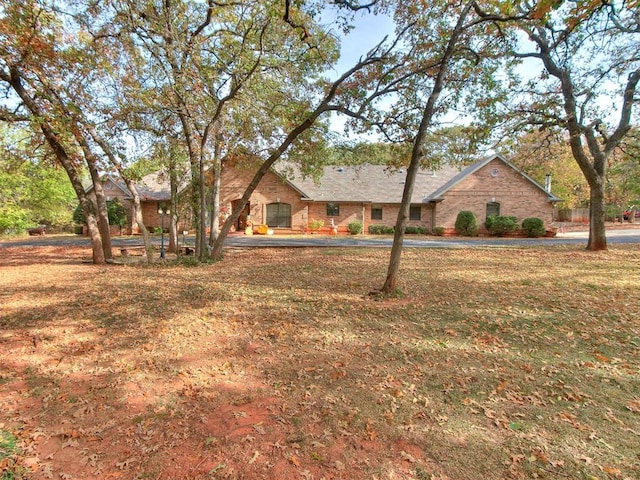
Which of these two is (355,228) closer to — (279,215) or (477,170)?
(279,215)

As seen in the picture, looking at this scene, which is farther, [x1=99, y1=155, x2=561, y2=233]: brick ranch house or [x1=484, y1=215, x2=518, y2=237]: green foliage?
[x1=99, y1=155, x2=561, y2=233]: brick ranch house

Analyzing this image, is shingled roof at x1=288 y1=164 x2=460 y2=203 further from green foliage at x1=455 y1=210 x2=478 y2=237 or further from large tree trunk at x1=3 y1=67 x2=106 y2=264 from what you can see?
large tree trunk at x1=3 y1=67 x2=106 y2=264

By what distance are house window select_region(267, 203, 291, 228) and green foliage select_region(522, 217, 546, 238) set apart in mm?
16768

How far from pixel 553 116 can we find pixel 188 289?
14724 millimetres

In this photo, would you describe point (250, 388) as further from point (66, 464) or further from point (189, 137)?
point (189, 137)

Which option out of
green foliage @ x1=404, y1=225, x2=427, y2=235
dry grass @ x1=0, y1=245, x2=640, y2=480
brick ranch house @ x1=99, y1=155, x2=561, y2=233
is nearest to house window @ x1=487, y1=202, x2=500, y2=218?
brick ranch house @ x1=99, y1=155, x2=561, y2=233

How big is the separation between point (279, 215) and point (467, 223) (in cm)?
1366

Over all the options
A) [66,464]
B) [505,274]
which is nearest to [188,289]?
[66,464]

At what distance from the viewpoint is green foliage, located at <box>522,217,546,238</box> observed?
2302 cm

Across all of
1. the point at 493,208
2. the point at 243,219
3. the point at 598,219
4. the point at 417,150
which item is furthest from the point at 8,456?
the point at 493,208

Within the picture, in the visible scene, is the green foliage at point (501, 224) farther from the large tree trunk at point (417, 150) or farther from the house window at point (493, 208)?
the large tree trunk at point (417, 150)

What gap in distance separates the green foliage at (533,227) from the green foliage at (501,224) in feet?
2.18

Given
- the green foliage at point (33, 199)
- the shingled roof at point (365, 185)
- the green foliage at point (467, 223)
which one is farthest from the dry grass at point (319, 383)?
the green foliage at point (33, 199)

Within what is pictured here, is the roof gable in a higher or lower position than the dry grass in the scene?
higher
